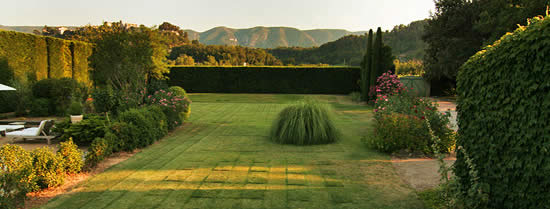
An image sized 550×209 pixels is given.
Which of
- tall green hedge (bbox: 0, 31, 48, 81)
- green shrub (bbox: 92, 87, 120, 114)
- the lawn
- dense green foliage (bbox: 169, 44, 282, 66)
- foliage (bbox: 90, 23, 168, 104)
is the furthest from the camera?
dense green foliage (bbox: 169, 44, 282, 66)

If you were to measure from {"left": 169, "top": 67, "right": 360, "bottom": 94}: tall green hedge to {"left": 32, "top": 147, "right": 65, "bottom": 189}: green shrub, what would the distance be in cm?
1690

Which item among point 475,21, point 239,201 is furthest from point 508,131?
point 475,21

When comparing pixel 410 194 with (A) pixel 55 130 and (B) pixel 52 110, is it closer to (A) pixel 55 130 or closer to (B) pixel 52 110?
(A) pixel 55 130

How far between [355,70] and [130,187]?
1760 cm

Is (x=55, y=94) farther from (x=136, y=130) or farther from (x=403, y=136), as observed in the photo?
(x=403, y=136)

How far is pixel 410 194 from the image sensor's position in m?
3.53

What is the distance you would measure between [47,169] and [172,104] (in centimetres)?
406

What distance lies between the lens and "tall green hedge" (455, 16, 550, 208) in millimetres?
2170

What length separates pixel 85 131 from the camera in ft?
19.3

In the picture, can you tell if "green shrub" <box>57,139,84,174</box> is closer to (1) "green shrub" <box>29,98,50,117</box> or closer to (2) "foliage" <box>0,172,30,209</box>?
(2) "foliage" <box>0,172,30,209</box>

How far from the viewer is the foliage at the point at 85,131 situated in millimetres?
5887

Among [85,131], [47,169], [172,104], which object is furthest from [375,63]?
[47,169]

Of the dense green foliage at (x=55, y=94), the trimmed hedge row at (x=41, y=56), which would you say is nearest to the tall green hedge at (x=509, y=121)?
the dense green foliage at (x=55, y=94)

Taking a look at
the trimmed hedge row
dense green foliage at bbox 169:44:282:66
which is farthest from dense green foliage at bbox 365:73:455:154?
dense green foliage at bbox 169:44:282:66
